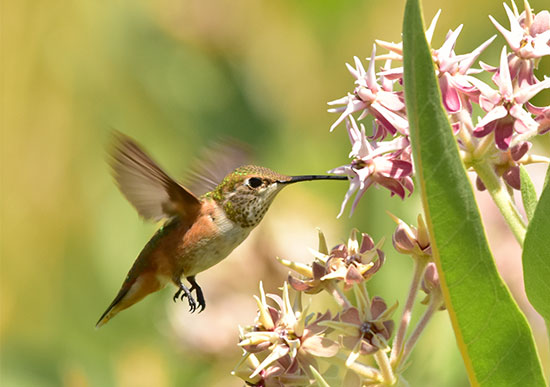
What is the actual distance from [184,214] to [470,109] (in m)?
1.46

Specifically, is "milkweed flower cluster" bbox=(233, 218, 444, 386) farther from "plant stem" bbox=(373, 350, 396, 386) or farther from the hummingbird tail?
the hummingbird tail

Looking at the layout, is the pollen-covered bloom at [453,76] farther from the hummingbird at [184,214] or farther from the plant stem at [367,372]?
the hummingbird at [184,214]

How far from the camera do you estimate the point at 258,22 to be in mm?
4695

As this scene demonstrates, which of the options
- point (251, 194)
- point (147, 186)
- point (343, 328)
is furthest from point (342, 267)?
point (147, 186)

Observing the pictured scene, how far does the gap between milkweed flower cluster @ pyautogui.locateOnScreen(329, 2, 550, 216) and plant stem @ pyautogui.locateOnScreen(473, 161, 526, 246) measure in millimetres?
17

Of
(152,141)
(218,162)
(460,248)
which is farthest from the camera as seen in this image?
(152,141)

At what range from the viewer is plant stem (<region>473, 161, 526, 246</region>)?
5.15ft

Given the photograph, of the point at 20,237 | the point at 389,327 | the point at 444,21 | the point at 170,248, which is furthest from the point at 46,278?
the point at 389,327

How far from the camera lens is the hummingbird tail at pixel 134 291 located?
2924 millimetres

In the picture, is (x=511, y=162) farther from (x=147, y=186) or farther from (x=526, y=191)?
(x=147, y=186)

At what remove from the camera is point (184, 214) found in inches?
114

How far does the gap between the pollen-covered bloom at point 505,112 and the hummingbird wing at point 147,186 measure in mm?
1259

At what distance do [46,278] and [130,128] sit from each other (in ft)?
3.22

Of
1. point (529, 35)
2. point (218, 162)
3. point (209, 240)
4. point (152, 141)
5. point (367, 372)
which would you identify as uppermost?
point (529, 35)
